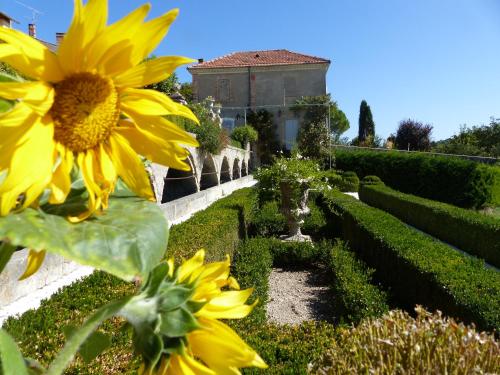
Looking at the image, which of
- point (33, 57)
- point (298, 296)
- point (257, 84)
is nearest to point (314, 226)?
point (298, 296)

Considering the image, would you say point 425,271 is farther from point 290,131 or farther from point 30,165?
point 290,131

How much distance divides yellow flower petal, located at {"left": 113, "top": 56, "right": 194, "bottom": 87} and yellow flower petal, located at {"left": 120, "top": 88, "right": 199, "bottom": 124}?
0.04ft

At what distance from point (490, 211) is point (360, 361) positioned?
17.5 meters

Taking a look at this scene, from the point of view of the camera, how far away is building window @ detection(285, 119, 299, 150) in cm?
2997

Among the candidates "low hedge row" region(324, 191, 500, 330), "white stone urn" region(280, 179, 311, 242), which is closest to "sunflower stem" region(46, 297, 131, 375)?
"low hedge row" region(324, 191, 500, 330)

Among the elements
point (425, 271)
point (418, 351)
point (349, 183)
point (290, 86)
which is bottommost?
point (349, 183)

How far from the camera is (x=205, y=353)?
58cm

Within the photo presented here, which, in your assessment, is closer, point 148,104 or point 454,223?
point 148,104

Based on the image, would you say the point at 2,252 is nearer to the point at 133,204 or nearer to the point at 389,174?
the point at 133,204

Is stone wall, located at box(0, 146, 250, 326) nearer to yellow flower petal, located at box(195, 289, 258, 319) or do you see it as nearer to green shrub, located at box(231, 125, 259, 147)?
green shrub, located at box(231, 125, 259, 147)

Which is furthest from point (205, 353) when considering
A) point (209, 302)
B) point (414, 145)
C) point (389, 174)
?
point (414, 145)

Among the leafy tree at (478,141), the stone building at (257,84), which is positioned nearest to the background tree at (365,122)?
the leafy tree at (478,141)

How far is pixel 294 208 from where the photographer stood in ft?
38.0

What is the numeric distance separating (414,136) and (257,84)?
15.4 m
